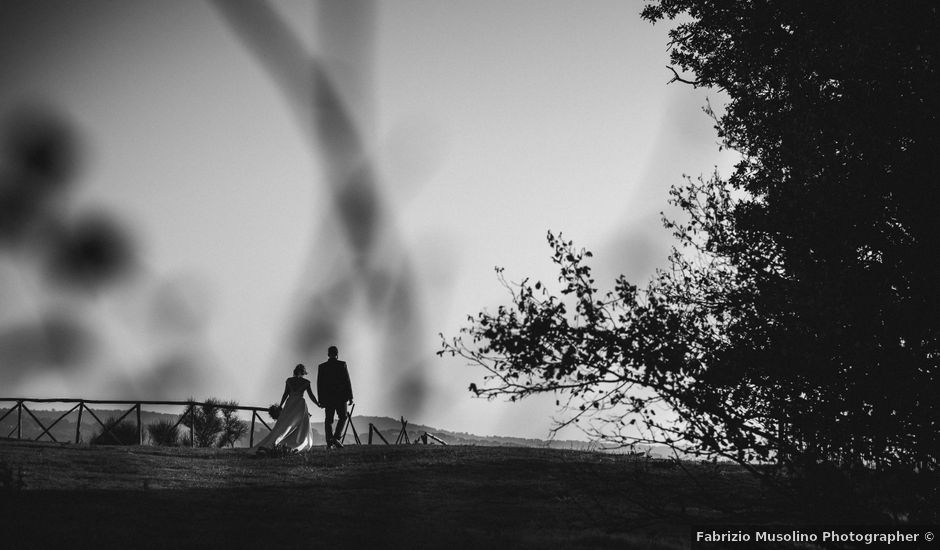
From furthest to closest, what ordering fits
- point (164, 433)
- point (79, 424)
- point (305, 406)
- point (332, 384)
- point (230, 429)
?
point (230, 429), point (164, 433), point (79, 424), point (305, 406), point (332, 384)

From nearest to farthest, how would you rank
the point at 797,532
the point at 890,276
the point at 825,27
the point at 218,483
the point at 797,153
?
the point at 797,532 → the point at 890,276 → the point at 797,153 → the point at 825,27 → the point at 218,483

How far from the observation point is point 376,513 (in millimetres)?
9539

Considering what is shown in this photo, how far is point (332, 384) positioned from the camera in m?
17.7

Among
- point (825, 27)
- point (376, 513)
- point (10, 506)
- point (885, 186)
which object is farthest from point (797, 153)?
point (10, 506)

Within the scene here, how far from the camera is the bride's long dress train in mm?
17797

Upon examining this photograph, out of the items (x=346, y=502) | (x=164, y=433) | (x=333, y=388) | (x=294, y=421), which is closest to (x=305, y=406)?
(x=294, y=421)

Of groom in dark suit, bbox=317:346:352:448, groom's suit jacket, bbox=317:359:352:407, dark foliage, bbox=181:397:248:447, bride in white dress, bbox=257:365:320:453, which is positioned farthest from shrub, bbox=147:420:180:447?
groom's suit jacket, bbox=317:359:352:407

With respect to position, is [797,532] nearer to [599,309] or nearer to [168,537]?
[599,309]

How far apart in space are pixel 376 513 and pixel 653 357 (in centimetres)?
423

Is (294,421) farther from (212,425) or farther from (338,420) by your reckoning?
(212,425)

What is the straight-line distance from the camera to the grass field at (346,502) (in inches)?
304

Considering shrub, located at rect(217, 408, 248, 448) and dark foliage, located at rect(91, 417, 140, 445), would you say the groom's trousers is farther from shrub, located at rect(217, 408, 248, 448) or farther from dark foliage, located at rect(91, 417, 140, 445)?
shrub, located at rect(217, 408, 248, 448)

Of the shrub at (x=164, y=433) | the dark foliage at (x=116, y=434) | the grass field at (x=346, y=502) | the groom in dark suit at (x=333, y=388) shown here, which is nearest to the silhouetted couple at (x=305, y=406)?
the groom in dark suit at (x=333, y=388)

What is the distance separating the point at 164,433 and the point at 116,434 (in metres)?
2.70
